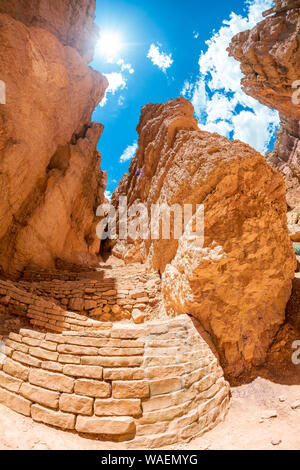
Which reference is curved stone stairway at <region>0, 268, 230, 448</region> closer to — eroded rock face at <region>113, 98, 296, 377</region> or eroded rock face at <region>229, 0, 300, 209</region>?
eroded rock face at <region>113, 98, 296, 377</region>

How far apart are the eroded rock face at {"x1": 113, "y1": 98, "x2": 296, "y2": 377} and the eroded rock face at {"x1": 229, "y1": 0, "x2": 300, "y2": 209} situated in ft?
40.5

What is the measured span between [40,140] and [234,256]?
8111mm

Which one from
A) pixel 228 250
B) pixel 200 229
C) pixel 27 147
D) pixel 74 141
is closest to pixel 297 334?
pixel 228 250

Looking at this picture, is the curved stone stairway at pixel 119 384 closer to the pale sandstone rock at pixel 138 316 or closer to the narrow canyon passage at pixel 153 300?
the narrow canyon passage at pixel 153 300

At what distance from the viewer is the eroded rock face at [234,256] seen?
12.5 ft

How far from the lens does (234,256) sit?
3848mm

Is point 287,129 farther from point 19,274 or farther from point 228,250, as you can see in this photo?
point 19,274

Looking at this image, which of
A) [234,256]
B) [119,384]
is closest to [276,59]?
[234,256]

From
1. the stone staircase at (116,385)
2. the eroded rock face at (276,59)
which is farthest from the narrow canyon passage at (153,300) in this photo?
the eroded rock face at (276,59)

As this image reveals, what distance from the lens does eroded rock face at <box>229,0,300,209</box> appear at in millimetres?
12617

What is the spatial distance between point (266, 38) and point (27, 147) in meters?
16.9

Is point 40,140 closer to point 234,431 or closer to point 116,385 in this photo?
point 116,385

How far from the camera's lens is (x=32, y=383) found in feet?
8.33

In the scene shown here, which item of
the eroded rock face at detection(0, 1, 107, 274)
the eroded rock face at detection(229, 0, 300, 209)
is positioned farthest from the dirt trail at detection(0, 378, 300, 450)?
the eroded rock face at detection(229, 0, 300, 209)
